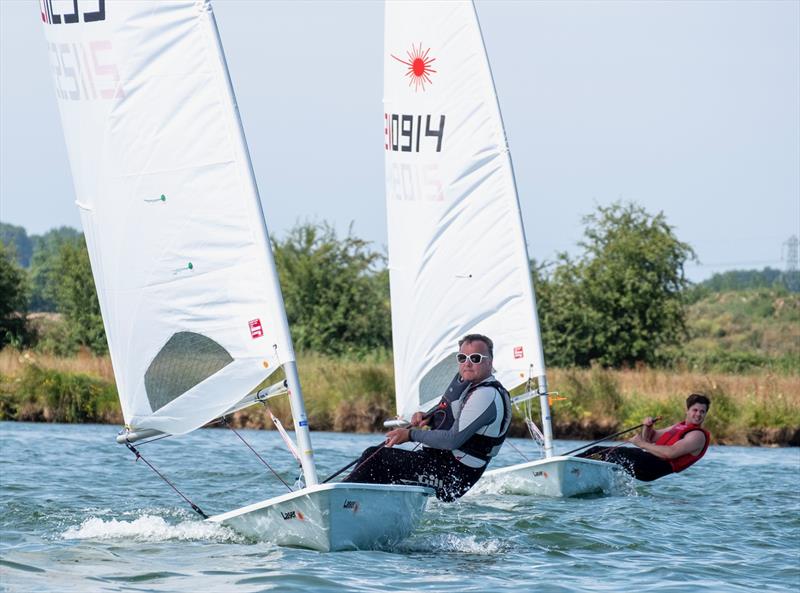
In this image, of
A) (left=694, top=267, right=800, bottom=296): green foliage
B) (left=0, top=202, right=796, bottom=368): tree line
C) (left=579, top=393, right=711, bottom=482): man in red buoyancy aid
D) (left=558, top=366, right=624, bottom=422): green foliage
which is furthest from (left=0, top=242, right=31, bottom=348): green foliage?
(left=694, top=267, right=800, bottom=296): green foliage

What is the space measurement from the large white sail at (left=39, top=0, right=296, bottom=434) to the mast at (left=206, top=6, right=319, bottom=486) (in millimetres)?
14

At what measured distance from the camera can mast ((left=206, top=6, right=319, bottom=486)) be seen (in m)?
7.76

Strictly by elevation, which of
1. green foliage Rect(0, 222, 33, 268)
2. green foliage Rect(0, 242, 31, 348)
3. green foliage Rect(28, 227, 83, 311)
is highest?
green foliage Rect(0, 222, 33, 268)

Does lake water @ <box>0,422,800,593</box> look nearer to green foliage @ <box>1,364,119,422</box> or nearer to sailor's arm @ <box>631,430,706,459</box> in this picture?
sailor's arm @ <box>631,430,706,459</box>

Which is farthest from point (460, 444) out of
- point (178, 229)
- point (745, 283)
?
point (745, 283)

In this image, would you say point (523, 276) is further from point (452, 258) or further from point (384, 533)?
point (384, 533)

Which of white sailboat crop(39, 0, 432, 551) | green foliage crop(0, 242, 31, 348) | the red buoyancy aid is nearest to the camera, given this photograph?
white sailboat crop(39, 0, 432, 551)

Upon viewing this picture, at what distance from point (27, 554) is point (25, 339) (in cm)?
2598

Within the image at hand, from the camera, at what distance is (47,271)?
74.8 m

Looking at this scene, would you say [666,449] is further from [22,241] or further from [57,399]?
[22,241]

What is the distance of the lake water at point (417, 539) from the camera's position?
279 inches

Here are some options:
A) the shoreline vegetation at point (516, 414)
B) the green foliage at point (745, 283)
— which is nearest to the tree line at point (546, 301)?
the shoreline vegetation at point (516, 414)

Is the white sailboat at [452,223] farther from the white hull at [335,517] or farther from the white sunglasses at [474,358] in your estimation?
the white hull at [335,517]

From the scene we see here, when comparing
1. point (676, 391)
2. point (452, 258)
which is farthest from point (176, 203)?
point (676, 391)
